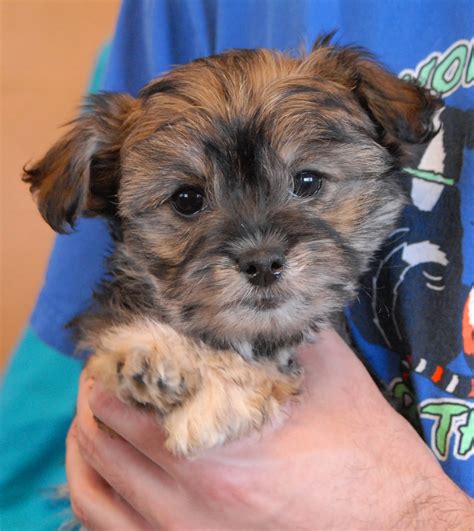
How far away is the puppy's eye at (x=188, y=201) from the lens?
129 centimetres

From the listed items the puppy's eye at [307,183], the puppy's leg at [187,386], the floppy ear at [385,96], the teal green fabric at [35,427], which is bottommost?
the teal green fabric at [35,427]

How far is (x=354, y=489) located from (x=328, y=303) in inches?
14.3

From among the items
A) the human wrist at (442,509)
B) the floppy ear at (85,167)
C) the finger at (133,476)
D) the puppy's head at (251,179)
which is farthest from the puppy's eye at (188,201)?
the human wrist at (442,509)

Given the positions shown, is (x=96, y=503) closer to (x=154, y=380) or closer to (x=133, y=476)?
(x=133, y=476)

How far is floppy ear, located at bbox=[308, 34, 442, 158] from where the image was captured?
129 cm

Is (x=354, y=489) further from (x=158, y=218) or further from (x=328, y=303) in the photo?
(x=158, y=218)

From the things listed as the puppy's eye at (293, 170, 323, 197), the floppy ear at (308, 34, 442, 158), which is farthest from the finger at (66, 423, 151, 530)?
the floppy ear at (308, 34, 442, 158)

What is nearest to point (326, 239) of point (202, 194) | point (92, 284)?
point (202, 194)

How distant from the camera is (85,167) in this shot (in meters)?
1.39

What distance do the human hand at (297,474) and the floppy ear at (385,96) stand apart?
21.8 inches

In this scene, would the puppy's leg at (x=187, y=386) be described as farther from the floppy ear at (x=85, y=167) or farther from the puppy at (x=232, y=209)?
the floppy ear at (x=85, y=167)

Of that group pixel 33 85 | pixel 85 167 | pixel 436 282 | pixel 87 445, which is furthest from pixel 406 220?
pixel 33 85

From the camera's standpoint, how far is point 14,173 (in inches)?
132

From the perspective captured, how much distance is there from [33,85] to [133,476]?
2686mm
